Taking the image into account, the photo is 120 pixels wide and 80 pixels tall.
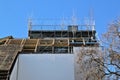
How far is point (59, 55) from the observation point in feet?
89.0

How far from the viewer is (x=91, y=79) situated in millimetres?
22047

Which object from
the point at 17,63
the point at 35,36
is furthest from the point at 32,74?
the point at 35,36

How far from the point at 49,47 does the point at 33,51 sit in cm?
242

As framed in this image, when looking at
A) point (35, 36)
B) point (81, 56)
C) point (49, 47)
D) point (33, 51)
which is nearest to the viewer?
point (81, 56)

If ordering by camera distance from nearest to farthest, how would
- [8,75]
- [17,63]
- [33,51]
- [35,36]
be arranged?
1. [8,75]
2. [17,63]
3. [33,51]
4. [35,36]

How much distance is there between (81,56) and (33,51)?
24.7ft

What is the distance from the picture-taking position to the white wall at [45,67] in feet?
86.4

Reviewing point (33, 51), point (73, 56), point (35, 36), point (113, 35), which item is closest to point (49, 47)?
point (33, 51)

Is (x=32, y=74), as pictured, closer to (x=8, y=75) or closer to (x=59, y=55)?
(x=59, y=55)

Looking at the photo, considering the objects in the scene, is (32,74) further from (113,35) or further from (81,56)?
(113,35)

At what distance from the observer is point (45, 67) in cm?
→ 2662

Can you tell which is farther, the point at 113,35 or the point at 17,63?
the point at 17,63

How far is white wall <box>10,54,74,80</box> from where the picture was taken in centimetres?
2633

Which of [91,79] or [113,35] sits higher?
[113,35]
